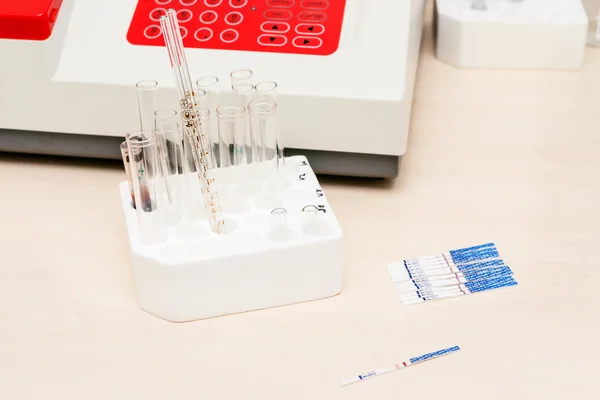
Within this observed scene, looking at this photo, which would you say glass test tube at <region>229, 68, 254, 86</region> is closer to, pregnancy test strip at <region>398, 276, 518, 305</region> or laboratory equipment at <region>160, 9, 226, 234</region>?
laboratory equipment at <region>160, 9, 226, 234</region>

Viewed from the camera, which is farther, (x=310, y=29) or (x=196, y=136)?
(x=310, y=29)

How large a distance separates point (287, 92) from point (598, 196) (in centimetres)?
25

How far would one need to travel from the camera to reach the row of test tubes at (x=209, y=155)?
21.3 inches

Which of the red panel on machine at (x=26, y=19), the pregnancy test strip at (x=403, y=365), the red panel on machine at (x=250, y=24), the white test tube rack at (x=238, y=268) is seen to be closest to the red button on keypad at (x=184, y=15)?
the red panel on machine at (x=250, y=24)

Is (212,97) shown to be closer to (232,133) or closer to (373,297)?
(232,133)

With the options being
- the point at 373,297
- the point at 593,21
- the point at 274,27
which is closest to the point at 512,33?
the point at 593,21

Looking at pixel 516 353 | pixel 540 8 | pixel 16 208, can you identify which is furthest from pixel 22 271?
pixel 540 8

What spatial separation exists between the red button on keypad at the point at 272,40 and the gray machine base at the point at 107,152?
0.28ft

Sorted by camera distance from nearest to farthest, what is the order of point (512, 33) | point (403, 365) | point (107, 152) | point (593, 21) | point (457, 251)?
point (403, 365) < point (457, 251) < point (107, 152) < point (512, 33) < point (593, 21)

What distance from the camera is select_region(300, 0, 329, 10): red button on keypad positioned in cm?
67

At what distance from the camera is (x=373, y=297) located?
0.54 meters

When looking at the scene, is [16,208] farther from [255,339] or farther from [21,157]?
[255,339]

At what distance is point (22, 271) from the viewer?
0.57 metres

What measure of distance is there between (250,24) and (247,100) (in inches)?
3.7
